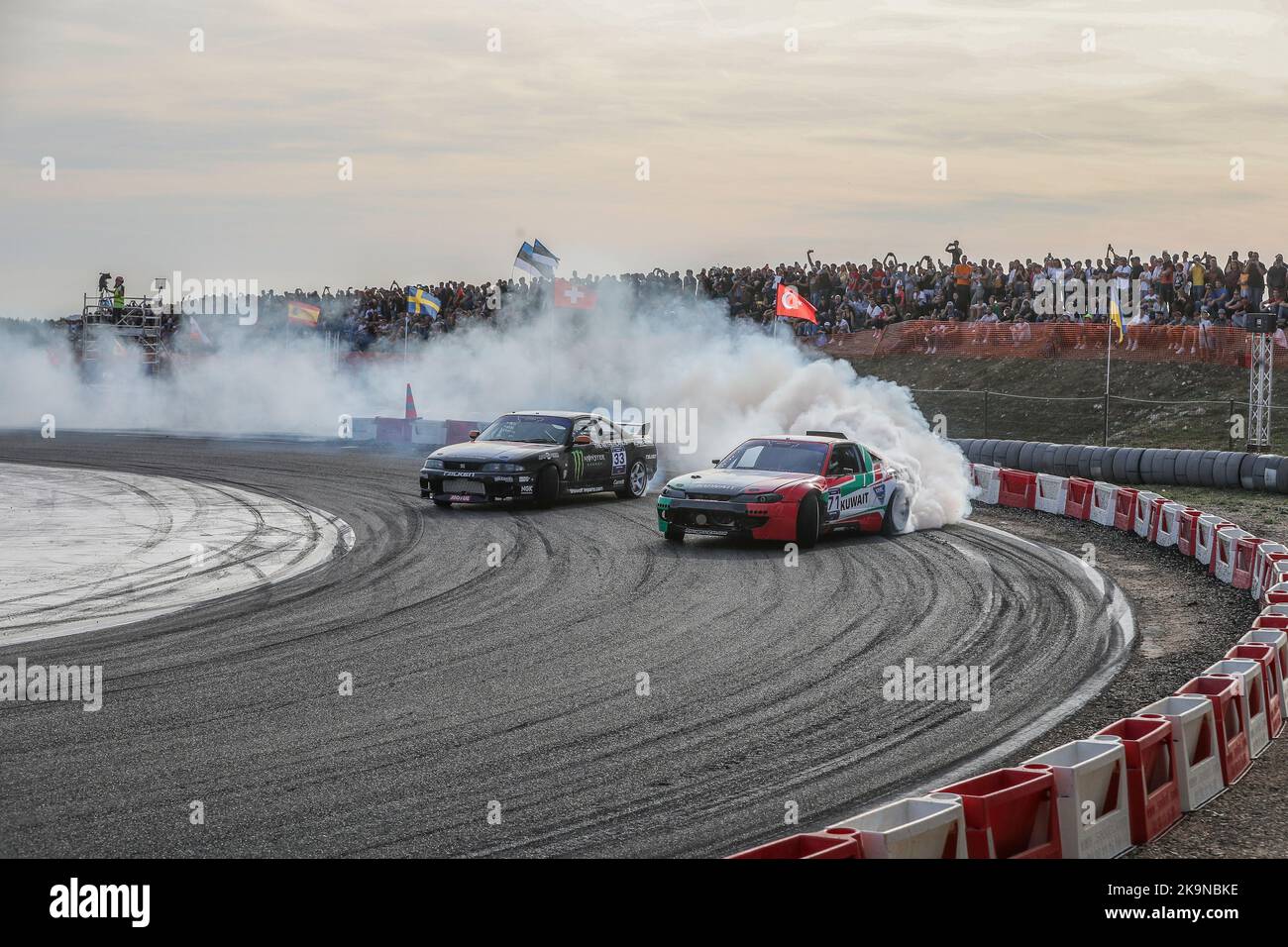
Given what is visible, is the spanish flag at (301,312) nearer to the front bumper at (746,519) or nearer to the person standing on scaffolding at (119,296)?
the person standing on scaffolding at (119,296)

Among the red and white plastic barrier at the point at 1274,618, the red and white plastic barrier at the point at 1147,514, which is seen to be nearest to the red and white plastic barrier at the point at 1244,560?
the red and white plastic barrier at the point at 1147,514

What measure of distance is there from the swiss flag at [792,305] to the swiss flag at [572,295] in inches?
226

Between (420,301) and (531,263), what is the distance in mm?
7039

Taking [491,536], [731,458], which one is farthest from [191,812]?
[731,458]

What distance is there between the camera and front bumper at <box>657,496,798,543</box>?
1514cm

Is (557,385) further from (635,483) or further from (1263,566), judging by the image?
(1263,566)

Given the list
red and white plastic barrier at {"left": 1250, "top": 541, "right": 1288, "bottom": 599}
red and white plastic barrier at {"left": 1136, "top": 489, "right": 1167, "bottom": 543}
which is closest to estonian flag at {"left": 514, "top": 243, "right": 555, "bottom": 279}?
red and white plastic barrier at {"left": 1136, "top": 489, "right": 1167, "bottom": 543}

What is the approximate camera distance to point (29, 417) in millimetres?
42938

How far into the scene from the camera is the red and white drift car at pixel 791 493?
1520 cm

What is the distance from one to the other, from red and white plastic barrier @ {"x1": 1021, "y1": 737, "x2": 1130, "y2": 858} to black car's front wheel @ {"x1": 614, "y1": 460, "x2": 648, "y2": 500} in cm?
1426

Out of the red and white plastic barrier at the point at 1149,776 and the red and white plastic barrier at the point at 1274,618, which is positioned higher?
the red and white plastic barrier at the point at 1274,618

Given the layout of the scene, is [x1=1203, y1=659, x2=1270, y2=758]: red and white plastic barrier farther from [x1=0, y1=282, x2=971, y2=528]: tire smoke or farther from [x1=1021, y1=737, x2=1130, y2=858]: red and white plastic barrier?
[x1=0, y1=282, x2=971, y2=528]: tire smoke

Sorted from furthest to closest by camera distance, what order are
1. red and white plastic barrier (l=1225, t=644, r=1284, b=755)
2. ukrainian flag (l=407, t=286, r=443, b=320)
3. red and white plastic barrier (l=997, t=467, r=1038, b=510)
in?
ukrainian flag (l=407, t=286, r=443, b=320) → red and white plastic barrier (l=997, t=467, r=1038, b=510) → red and white plastic barrier (l=1225, t=644, r=1284, b=755)
